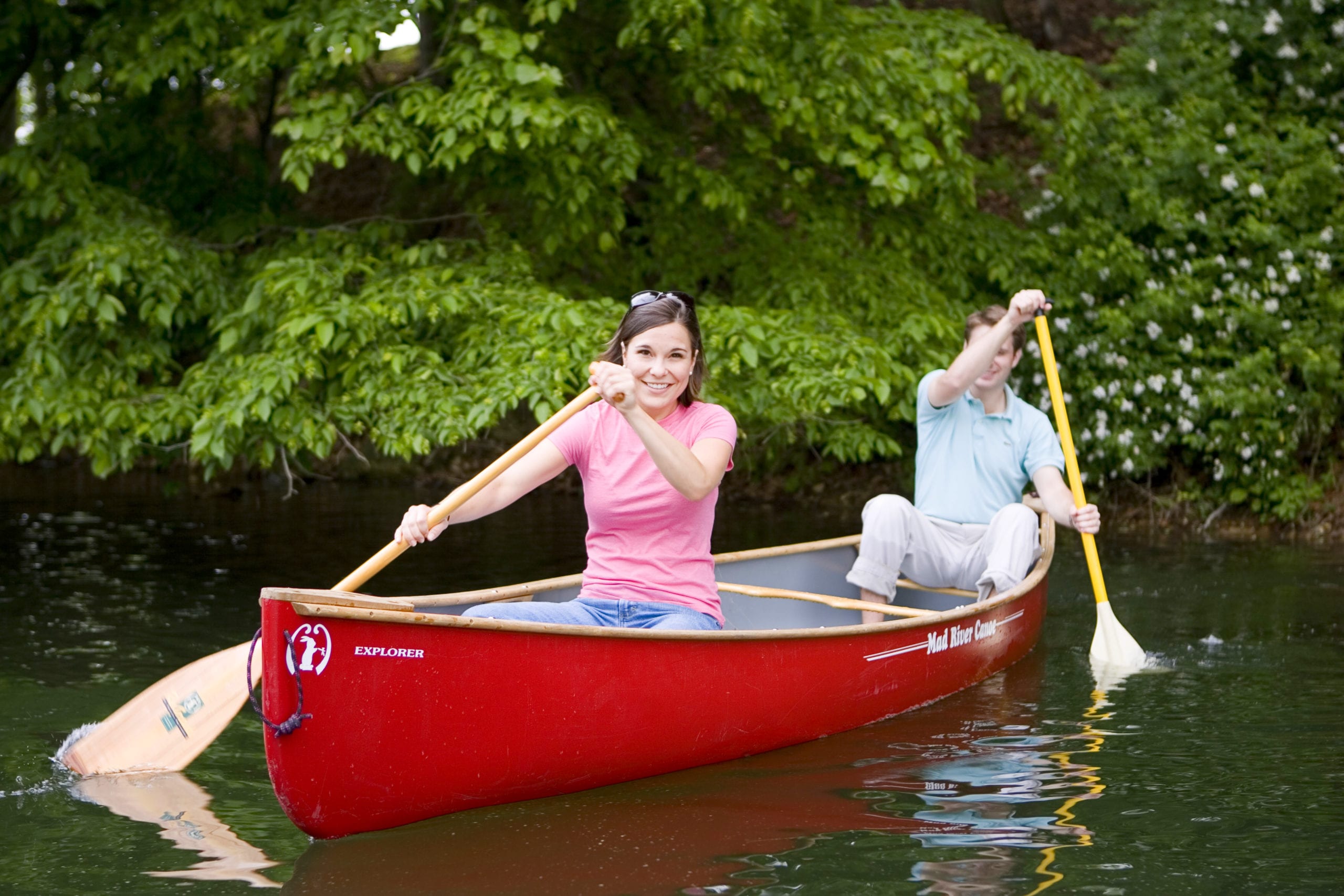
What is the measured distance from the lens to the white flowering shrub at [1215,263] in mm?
9586

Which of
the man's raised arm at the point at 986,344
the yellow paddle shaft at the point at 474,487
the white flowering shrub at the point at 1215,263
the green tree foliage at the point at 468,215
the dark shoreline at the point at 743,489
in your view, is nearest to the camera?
the yellow paddle shaft at the point at 474,487

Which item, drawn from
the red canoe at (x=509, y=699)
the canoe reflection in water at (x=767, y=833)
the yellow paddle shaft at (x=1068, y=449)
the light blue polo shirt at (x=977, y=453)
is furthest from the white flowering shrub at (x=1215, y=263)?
the canoe reflection in water at (x=767, y=833)

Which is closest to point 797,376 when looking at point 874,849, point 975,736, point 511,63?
point 511,63

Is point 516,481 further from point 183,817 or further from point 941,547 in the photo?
point 941,547

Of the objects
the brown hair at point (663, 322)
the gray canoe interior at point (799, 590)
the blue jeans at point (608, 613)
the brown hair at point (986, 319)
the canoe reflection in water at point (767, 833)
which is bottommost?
the canoe reflection in water at point (767, 833)

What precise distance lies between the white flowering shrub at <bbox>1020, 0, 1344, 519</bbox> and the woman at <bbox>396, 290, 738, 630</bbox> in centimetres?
588

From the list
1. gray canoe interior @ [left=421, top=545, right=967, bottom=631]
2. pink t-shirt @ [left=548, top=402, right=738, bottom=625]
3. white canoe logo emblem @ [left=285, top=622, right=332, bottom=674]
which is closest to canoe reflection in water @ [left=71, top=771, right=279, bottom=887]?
white canoe logo emblem @ [left=285, top=622, right=332, bottom=674]

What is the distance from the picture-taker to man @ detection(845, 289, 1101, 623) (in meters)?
5.57

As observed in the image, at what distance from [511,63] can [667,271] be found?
1.93 meters

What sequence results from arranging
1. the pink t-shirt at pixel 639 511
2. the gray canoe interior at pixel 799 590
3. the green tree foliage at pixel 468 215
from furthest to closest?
the green tree foliage at pixel 468 215
the gray canoe interior at pixel 799 590
the pink t-shirt at pixel 639 511

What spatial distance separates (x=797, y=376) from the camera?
693 centimetres

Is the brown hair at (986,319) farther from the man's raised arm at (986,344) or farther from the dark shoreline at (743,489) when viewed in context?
the dark shoreline at (743,489)

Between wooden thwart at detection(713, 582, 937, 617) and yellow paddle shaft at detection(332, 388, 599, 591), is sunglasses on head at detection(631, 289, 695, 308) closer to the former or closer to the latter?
yellow paddle shaft at detection(332, 388, 599, 591)

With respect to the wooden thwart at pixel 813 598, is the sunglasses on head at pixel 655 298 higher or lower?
higher
